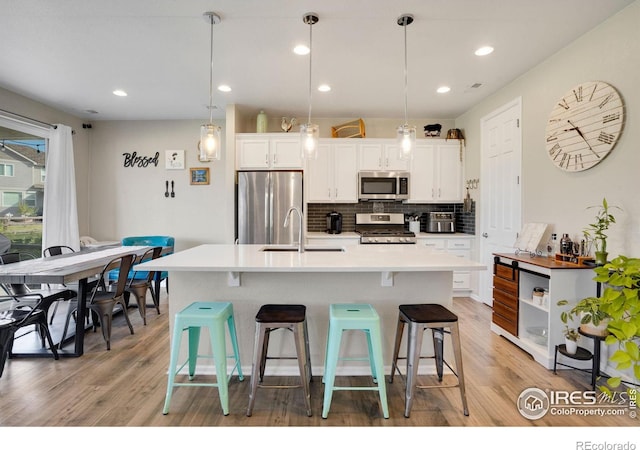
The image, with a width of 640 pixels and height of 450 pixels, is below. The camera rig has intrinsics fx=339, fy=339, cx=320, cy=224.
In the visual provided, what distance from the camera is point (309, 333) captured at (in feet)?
8.09

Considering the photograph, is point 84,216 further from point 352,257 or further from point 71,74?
point 352,257

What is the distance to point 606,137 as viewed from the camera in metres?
2.52

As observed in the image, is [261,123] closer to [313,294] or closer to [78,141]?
[78,141]

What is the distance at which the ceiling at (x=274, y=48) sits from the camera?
2430 mm

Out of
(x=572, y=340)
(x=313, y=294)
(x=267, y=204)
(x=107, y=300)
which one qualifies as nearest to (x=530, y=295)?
(x=572, y=340)

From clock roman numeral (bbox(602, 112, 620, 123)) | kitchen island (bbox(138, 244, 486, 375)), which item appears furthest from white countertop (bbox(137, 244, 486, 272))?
clock roman numeral (bbox(602, 112, 620, 123))

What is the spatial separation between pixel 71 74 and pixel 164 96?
0.96 meters

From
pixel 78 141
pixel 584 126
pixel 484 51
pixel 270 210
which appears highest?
pixel 484 51

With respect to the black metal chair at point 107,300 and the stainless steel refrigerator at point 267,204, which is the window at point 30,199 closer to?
the black metal chair at point 107,300

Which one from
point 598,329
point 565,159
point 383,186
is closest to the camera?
point 598,329

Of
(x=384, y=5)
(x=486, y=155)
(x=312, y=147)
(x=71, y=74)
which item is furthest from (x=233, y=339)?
(x=486, y=155)

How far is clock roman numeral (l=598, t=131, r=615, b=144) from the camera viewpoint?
2.48m

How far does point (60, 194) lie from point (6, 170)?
0.62 meters
